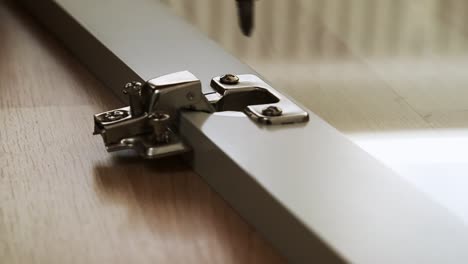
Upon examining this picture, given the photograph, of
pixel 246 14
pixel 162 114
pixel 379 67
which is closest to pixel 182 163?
pixel 162 114

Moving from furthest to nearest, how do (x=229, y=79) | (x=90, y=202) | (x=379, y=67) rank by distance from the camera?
(x=379, y=67) → (x=229, y=79) → (x=90, y=202)

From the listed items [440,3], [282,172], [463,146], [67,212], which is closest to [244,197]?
[282,172]

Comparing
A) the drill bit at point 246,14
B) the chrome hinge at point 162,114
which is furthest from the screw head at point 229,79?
the drill bit at point 246,14

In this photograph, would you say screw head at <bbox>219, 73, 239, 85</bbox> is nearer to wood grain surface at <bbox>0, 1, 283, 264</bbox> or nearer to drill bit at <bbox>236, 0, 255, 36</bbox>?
wood grain surface at <bbox>0, 1, 283, 264</bbox>

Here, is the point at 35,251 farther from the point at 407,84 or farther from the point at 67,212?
the point at 407,84

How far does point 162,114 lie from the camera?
783 mm

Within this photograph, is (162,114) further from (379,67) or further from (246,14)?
(379,67)

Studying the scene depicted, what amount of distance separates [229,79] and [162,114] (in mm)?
92

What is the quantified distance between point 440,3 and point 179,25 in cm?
46

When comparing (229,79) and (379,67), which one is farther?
(379,67)

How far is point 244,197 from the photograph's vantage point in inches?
27.1

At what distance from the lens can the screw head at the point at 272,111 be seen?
0.77m

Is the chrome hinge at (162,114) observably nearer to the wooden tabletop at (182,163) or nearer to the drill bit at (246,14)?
the wooden tabletop at (182,163)

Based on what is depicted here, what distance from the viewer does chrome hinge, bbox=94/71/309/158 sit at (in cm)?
77
